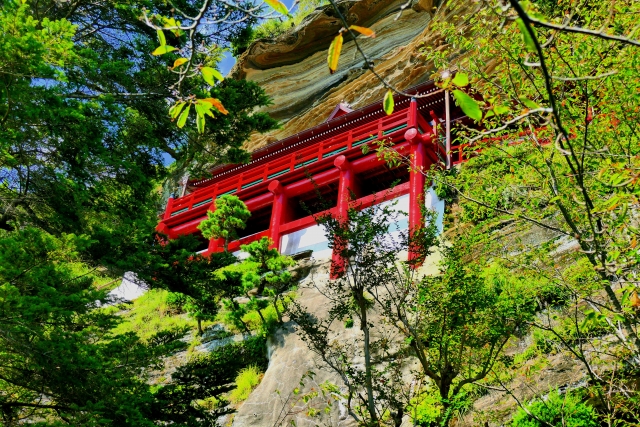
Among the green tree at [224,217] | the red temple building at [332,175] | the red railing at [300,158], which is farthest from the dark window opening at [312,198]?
the green tree at [224,217]

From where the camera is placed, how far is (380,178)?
53.8 ft

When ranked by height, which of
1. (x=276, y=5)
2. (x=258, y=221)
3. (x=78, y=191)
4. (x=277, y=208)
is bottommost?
(x=276, y=5)

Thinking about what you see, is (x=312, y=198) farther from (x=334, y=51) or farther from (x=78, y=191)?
(x=334, y=51)

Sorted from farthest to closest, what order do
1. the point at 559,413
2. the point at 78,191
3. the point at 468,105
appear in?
the point at 78,191 → the point at 559,413 → the point at 468,105

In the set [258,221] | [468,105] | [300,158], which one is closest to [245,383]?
[300,158]

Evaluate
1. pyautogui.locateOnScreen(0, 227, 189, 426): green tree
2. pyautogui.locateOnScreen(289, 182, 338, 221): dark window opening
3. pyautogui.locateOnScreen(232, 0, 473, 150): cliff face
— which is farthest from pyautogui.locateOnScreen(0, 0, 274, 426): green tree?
pyautogui.locateOnScreen(232, 0, 473, 150): cliff face

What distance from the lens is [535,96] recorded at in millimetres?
4824

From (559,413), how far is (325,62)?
77.3ft

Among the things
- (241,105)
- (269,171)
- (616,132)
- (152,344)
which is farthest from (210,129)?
(269,171)

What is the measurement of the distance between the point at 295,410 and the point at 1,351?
4386 millimetres

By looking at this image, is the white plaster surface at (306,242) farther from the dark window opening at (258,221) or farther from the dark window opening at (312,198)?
the dark window opening at (258,221)

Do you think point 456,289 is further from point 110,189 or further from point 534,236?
point 110,189

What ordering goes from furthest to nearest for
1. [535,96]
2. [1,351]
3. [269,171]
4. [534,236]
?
[269,171] → [534,236] → [1,351] → [535,96]

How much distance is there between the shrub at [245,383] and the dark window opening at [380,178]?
278 inches
